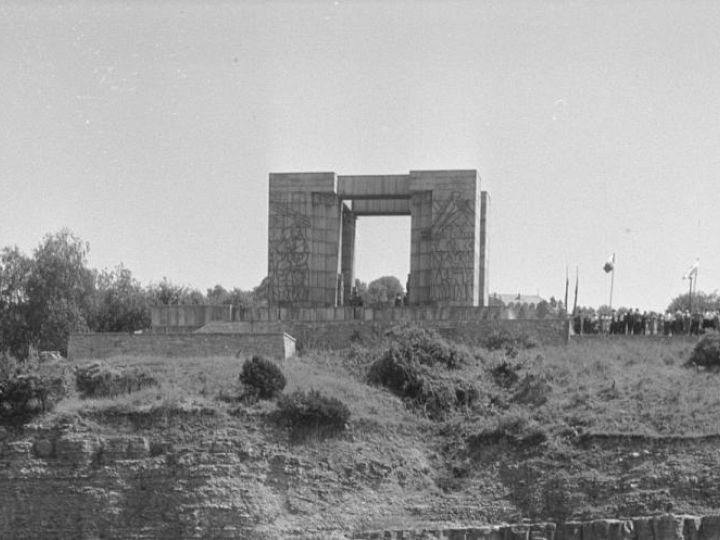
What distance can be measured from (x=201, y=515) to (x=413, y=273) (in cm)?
→ 1535

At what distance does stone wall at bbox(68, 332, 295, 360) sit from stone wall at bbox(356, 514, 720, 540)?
9095 millimetres

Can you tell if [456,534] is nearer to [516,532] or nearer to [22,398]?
[516,532]

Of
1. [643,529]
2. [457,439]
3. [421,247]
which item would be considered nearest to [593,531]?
[643,529]

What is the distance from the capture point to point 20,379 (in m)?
32.0

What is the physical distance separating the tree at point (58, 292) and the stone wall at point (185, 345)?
27.4ft

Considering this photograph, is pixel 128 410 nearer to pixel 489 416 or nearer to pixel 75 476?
pixel 75 476

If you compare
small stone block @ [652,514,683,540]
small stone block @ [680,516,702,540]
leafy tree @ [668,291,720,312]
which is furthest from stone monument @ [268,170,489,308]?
leafy tree @ [668,291,720,312]

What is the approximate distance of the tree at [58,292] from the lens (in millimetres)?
46594

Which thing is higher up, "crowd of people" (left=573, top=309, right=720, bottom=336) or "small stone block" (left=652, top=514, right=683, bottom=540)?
"crowd of people" (left=573, top=309, right=720, bottom=336)

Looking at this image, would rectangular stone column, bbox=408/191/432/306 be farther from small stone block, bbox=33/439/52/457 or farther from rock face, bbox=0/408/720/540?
small stone block, bbox=33/439/52/457

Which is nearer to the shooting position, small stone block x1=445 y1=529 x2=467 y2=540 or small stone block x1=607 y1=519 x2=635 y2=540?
small stone block x1=607 y1=519 x2=635 y2=540

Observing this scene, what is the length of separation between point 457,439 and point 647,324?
34.4 ft

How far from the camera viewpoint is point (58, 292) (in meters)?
47.2

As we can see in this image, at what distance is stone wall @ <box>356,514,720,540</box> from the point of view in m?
28.3
